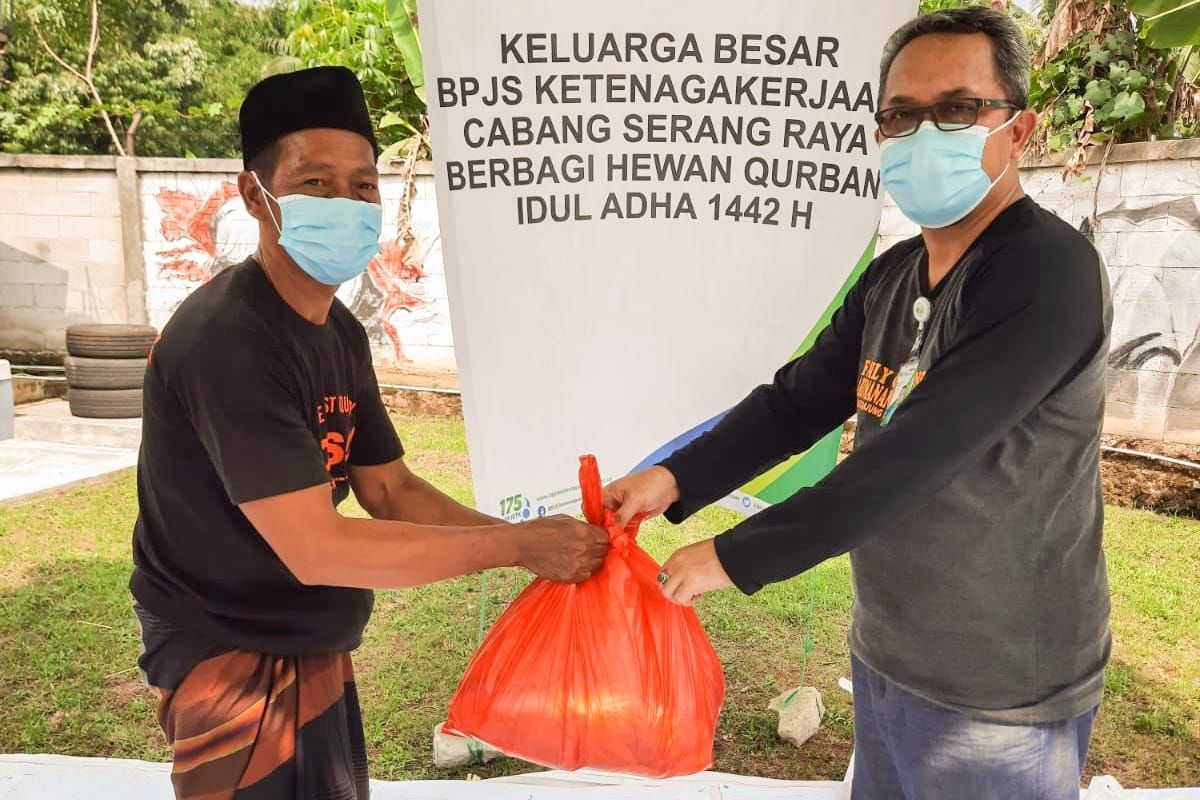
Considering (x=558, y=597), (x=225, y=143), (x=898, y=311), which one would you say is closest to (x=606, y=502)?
(x=558, y=597)

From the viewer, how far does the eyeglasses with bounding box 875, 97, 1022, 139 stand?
1455 millimetres

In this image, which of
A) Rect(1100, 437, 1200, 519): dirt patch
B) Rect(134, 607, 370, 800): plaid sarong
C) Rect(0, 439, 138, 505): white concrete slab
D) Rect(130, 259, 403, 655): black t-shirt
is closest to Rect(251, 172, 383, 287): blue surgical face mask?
Rect(130, 259, 403, 655): black t-shirt

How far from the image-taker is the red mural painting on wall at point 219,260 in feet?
25.5

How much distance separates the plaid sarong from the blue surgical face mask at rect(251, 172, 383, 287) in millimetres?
664

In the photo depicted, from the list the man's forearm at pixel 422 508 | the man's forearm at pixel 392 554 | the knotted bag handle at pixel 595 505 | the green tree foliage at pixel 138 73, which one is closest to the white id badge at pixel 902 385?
the knotted bag handle at pixel 595 505

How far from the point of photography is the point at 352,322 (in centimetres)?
182

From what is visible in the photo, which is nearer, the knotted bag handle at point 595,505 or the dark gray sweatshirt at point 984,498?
the dark gray sweatshirt at point 984,498

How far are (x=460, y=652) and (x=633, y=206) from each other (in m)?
2.29

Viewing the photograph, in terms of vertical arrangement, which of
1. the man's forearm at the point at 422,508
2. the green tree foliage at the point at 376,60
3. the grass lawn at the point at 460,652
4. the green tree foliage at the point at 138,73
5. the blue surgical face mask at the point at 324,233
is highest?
the green tree foliage at the point at 138,73

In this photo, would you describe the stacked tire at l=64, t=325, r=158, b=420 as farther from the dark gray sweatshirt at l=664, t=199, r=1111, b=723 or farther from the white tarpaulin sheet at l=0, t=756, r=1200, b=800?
the dark gray sweatshirt at l=664, t=199, r=1111, b=723

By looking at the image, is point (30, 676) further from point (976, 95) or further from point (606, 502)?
point (976, 95)

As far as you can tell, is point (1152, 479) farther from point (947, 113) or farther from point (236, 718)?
point (236, 718)

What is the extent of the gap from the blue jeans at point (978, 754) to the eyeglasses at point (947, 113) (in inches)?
35.4

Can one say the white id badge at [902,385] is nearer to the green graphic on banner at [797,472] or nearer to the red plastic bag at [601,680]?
the red plastic bag at [601,680]
